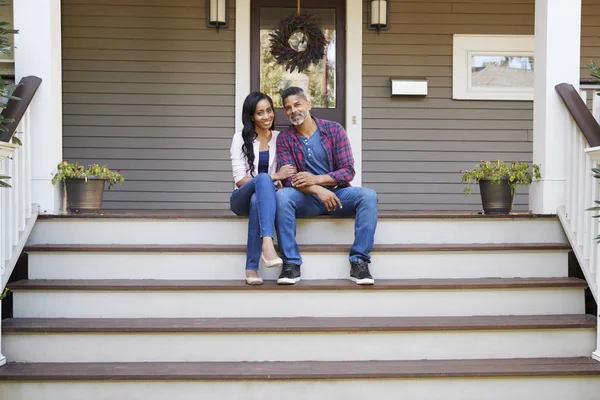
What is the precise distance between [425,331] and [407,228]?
723mm

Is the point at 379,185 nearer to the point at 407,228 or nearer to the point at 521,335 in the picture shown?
the point at 407,228

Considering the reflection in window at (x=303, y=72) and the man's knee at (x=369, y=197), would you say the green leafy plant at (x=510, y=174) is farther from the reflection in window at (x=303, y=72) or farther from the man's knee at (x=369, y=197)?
the reflection in window at (x=303, y=72)

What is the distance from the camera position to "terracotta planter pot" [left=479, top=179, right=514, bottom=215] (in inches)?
138

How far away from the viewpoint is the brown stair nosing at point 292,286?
119 inches

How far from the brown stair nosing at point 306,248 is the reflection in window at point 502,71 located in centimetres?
223

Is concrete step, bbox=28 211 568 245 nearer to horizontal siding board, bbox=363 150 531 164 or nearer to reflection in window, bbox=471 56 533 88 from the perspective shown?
horizontal siding board, bbox=363 150 531 164

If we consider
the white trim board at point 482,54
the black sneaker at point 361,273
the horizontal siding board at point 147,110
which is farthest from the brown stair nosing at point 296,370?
the white trim board at point 482,54

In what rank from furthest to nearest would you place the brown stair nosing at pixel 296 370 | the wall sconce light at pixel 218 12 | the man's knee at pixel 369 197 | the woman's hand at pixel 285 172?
the wall sconce light at pixel 218 12 < the woman's hand at pixel 285 172 < the man's knee at pixel 369 197 < the brown stair nosing at pixel 296 370

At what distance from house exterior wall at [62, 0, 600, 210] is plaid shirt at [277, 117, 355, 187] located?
1796 millimetres

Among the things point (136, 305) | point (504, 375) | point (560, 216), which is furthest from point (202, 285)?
point (560, 216)

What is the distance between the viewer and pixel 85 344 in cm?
282

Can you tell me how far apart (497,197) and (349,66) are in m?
2.00

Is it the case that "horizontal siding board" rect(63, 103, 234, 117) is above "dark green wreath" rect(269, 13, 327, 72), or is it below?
below

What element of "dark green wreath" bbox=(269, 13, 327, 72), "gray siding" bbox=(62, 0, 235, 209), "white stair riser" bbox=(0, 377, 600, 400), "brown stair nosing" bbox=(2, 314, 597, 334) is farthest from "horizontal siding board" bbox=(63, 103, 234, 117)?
"white stair riser" bbox=(0, 377, 600, 400)
